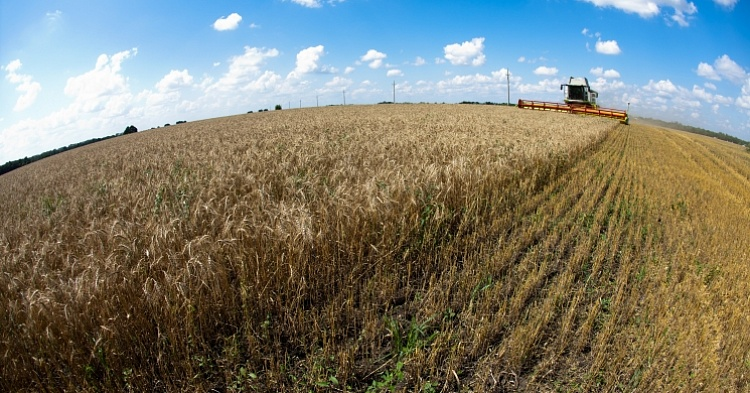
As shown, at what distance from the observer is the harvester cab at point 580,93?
40781 mm

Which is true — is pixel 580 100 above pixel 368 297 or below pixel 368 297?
above

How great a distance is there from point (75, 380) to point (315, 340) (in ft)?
5.58

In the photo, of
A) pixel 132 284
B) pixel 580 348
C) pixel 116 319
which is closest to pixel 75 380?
pixel 116 319

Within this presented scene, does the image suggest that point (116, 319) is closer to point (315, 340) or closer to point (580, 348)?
point (315, 340)

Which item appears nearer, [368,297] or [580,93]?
[368,297]

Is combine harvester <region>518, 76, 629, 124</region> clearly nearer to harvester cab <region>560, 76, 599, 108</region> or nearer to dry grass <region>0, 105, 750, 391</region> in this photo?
harvester cab <region>560, 76, 599, 108</region>

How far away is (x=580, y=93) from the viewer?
135ft

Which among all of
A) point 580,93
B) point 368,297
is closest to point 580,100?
point 580,93

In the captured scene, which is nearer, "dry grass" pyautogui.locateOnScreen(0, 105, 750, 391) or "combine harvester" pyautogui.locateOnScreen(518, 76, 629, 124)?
"dry grass" pyautogui.locateOnScreen(0, 105, 750, 391)

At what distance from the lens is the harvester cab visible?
40781 mm

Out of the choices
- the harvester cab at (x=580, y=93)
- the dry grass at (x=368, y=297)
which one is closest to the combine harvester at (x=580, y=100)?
the harvester cab at (x=580, y=93)

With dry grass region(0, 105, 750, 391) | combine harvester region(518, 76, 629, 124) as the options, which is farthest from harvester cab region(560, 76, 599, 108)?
dry grass region(0, 105, 750, 391)

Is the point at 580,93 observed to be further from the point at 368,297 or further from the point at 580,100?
the point at 368,297

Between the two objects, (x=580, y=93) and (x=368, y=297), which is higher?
(x=580, y=93)
